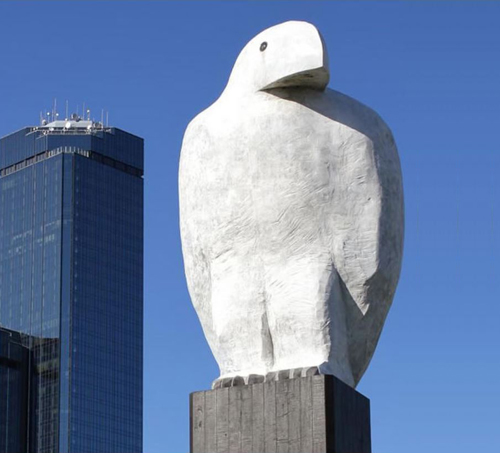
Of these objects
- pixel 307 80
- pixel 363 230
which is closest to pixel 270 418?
pixel 363 230

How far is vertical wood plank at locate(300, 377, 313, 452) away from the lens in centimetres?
952

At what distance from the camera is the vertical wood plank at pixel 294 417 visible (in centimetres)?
955

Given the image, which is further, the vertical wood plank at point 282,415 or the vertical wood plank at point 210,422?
the vertical wood plank at point 210,422

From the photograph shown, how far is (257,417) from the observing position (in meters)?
9.73

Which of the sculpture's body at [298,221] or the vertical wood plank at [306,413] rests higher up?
the sculpture's body at [298,221]

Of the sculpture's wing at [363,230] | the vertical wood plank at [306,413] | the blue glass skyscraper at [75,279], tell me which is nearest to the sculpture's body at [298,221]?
the sculpture's wing at [363,230]

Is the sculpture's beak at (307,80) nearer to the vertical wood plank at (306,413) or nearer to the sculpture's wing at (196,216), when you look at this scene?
the sculpture's wing at (196,216)

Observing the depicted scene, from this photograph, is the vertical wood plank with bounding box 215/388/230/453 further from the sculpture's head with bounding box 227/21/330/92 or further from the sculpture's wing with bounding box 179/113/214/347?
the sculpture's head with bounding box 227/21/330/92

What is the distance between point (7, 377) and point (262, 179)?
7425cm

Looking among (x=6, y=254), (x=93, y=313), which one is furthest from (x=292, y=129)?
(x=6, y=254)

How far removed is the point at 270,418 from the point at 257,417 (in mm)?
108

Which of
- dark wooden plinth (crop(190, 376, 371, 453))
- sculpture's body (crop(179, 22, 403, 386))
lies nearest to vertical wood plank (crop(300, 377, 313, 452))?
dark wooden plinth (crop(190, 376, 371, 453))

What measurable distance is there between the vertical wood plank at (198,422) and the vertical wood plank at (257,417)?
0.45m

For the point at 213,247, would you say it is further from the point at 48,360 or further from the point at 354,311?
the point at 48,360
